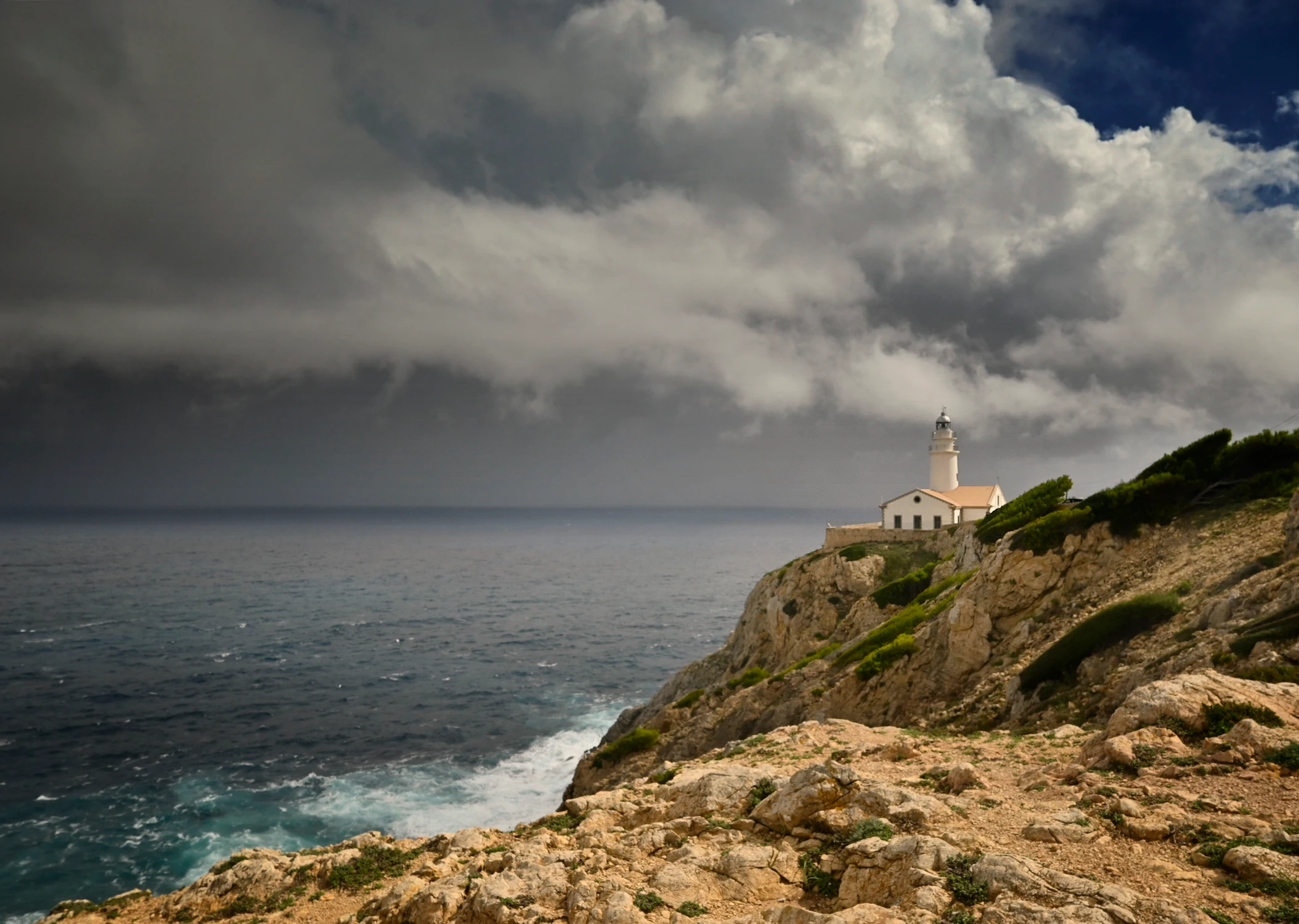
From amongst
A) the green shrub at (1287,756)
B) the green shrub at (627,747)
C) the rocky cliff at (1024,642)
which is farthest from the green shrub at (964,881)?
the green shrub at (627,747)

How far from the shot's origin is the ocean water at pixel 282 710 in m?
33.0

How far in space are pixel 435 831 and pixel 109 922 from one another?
1933cm

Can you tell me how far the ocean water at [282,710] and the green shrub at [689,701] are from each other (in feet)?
28.9

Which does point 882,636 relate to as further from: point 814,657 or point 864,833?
point 864,833

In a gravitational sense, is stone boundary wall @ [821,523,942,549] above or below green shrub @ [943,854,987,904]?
above

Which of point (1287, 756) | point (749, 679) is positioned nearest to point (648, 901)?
point (1287, 756)

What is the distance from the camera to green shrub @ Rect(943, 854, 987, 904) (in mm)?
9078

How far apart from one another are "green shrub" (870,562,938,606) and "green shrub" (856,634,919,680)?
13.4 meters

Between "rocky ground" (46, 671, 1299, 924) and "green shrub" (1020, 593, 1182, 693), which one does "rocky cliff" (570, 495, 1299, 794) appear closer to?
"green shrub" (1020, 593, 1182, 693)

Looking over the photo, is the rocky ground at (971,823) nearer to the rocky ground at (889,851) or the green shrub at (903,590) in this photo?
the rocky ground at (889,851)

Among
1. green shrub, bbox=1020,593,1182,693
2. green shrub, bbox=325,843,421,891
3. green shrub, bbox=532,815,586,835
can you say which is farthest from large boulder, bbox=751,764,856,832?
green shrub, bbox=1020,593,1182,693

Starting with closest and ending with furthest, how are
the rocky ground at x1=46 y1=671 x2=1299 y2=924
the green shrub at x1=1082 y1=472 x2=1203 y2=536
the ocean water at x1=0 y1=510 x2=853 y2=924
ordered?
the rocky ground at x1=46 y1=671 x2=1299 y2=924, the green shrub at x1=1082 y1=472 x2=1203 y2=536, the ocean water at x1=0 y1=510 x2=853 y2=924

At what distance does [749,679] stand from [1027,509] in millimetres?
16981

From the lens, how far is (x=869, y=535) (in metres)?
54.9
